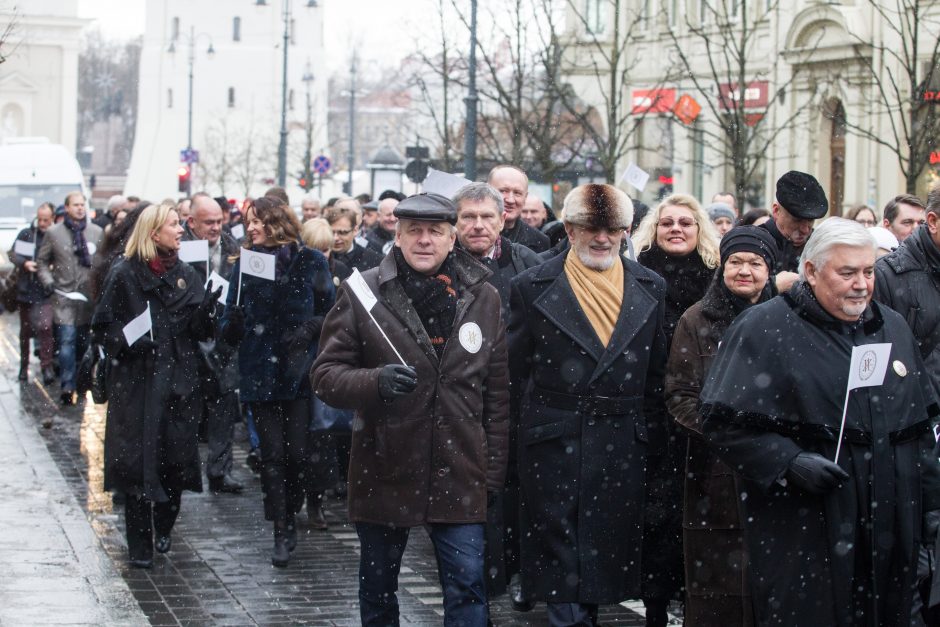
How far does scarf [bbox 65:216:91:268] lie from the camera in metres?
17.2

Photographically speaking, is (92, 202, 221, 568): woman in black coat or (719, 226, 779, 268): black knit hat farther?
(92, 202, 221, 568): woman in black coat

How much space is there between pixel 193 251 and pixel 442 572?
4260 millimetres

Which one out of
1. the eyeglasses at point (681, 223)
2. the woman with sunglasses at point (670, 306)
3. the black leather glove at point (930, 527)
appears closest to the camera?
the black leather glove at point (930, 527)

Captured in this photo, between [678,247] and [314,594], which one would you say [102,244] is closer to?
[314,594]

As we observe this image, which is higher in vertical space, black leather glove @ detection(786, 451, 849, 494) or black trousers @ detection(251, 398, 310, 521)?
black leather glove @ detection(786, 451, 849, 494)

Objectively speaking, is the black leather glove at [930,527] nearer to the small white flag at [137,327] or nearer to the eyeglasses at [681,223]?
the eyeglasses at [681,223]

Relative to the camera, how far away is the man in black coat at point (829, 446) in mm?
5223

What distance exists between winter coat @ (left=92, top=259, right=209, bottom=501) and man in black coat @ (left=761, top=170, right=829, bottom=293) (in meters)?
3.20

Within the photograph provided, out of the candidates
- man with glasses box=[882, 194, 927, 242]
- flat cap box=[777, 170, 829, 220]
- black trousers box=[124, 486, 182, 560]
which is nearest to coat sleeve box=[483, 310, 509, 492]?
flat cap box=[777, 170, 829, 220]

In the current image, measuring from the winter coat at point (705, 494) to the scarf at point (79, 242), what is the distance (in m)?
11.4

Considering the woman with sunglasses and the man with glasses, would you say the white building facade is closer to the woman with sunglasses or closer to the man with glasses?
the man with glasses

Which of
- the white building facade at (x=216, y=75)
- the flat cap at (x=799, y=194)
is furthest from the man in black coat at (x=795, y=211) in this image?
the white building facade at (x=216, y=75)

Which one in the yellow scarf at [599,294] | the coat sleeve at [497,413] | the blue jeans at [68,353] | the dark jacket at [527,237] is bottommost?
the blue jeans at [68,353]

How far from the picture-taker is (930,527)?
537 centimetres
